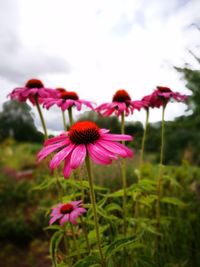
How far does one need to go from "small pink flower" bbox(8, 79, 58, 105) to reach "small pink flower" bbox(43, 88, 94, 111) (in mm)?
67

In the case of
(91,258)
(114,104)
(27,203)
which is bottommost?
(27,203)

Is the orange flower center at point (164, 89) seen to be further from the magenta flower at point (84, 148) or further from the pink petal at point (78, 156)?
the pink petal at point (78, 156)

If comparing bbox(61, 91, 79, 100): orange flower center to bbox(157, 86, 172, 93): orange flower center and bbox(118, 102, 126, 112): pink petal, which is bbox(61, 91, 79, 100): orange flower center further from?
bbox(157, 86, 172, 93): orange flower center

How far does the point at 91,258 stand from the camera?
3.50ft

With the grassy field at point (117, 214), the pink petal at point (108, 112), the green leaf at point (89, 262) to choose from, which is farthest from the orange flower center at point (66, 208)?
the pink petal at point (108, 112)

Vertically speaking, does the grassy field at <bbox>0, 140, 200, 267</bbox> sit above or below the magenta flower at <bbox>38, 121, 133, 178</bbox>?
below

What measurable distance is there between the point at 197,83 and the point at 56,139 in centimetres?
241

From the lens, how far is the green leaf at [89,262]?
3.43ft

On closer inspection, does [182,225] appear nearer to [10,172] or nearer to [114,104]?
[114,104]

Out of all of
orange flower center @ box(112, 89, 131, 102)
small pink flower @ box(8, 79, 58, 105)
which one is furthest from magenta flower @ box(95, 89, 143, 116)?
small pink flower @ box(8, 79, 58, 105)

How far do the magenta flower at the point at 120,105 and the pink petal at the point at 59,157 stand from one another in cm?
58

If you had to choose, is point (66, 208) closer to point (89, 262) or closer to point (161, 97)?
point (89, 262)

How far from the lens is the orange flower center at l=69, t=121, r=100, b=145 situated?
1.02 meters

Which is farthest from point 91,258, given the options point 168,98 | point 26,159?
point 26,159
